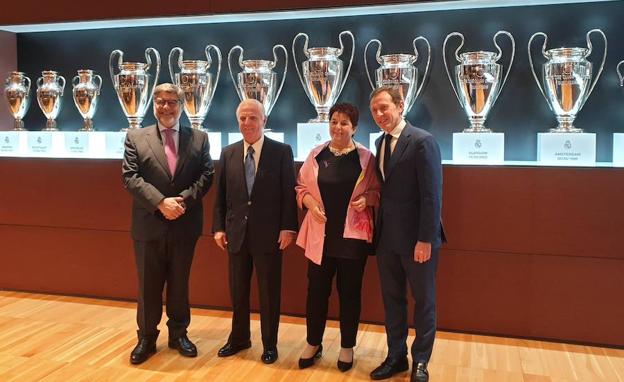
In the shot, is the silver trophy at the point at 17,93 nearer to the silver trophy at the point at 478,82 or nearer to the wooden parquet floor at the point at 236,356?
the wooden parquet floor at the point at 236,356

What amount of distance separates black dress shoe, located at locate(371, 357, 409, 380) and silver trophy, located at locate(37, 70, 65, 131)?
275cm

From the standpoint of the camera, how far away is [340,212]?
2.37m

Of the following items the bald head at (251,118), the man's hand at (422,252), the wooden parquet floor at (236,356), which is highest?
the bald head at (251,118)

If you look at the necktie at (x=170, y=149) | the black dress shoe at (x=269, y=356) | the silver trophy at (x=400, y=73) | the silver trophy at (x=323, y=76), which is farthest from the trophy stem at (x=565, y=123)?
the necktie at (x=170, y=149)

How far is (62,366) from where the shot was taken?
2537 millimetres

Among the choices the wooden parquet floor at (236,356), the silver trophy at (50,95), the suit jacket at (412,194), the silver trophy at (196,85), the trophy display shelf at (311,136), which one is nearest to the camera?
the suit jacket at (412,194)

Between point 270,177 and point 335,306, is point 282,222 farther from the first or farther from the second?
point 335,306

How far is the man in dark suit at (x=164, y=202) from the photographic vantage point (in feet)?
8.31

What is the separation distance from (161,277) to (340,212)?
2.92 feet

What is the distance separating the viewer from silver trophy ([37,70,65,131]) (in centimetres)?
383

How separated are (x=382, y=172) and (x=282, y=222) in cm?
49

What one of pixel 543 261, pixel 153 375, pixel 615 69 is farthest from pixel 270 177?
pixel 615 69

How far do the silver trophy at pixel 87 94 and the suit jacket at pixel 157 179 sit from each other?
137 centimetres

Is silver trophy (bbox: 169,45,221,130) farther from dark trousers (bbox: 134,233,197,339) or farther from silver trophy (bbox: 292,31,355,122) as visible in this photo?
dark trousers (bbox: 134,233,197,339)
